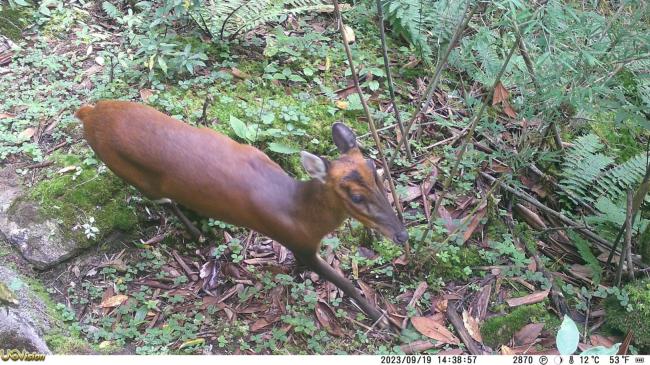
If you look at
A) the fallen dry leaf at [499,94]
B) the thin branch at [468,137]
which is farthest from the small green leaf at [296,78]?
the thin branch at [468,137]

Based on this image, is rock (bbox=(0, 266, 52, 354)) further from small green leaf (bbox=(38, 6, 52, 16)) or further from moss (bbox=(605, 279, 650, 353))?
moss (bbox=(605, 279, 650, 353))

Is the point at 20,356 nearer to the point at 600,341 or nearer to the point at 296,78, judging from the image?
the point at 296,78

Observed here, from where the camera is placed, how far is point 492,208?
217 inches

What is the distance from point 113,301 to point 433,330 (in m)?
2.40

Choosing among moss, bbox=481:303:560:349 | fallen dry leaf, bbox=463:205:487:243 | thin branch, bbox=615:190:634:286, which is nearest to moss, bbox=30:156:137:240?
fallen dry leaf, bbox=463:205:487:243

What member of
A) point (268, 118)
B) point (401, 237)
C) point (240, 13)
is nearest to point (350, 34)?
point (240, 13)

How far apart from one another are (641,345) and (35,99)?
560 cm

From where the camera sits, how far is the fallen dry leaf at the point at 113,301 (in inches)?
187

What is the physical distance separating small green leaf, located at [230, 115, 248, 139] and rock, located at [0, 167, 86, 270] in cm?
154

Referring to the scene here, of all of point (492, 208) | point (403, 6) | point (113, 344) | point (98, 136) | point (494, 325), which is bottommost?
point (113, 344)

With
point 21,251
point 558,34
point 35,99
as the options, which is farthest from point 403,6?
point 21,251

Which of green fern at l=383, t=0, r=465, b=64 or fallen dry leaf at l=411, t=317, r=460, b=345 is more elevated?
green fern at l=383, t=0, r=465, b=64

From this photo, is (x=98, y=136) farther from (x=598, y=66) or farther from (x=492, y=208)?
(x=598, y=66)

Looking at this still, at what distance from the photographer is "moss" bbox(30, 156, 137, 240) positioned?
5078 mm
